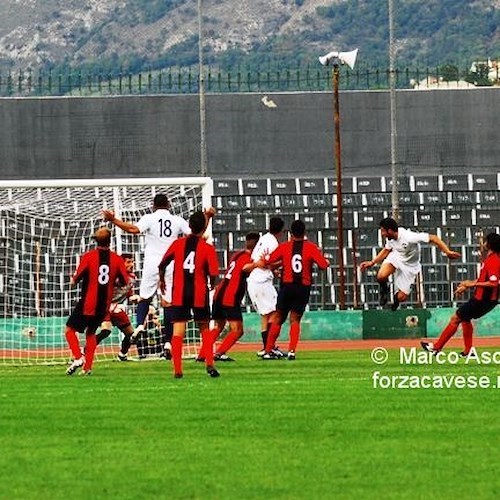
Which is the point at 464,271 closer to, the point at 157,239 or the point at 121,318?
the point at 121,318

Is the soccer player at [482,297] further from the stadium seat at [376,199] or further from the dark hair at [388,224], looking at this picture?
the stadium seat at [376,199]

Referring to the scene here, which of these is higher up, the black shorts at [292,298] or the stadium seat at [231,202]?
the stadium seat at [231,202]

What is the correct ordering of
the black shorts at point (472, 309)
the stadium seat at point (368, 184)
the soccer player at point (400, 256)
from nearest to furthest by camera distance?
the black shorts at point (472, 309) → the soccer player at point (400, 256) → the stadium seat at point (368, 184)

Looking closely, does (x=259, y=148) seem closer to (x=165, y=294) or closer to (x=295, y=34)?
(x=165, y=294)

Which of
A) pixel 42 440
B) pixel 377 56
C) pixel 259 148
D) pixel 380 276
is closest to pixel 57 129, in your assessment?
pixel 259 148

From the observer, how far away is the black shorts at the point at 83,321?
23.8 metres

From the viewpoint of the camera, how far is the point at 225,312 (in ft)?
92.7

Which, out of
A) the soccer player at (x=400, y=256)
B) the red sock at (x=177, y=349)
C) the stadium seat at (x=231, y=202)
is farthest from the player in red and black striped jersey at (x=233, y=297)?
the stadium seat at (x=231, y=202)

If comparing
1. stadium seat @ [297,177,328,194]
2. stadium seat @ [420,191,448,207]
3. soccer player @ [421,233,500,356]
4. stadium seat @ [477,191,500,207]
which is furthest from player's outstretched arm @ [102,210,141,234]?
stadium seat @ [477,191,500,207]

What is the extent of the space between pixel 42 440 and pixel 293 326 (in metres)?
12.7

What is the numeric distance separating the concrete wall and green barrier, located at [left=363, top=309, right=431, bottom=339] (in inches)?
701

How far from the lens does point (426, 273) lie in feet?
144

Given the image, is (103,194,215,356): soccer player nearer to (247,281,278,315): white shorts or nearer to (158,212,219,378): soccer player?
(158,212,219,378): soccer player

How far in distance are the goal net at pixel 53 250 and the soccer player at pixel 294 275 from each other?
6.25ft
